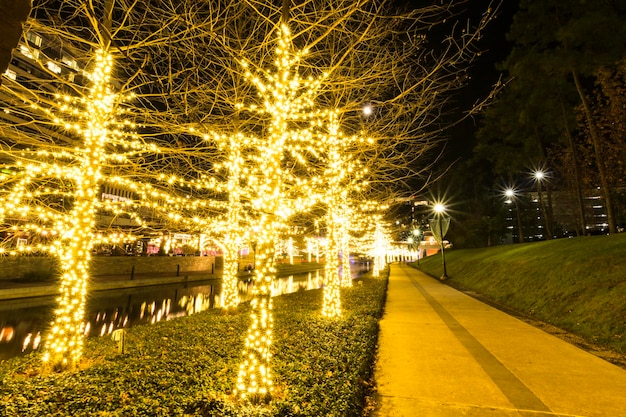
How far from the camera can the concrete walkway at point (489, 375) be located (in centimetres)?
420

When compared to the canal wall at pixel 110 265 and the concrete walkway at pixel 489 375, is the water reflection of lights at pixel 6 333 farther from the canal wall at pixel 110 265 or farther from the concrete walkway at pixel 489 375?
the concrete walkway at pixel 489 375

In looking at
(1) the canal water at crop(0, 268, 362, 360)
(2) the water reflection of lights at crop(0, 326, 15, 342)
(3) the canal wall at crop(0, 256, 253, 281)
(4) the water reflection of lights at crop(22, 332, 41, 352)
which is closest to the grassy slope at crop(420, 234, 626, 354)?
(1) the canal water at crop(0, 268, 362, 360)

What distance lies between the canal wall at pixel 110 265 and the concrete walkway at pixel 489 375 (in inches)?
506

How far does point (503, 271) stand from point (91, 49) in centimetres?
1940

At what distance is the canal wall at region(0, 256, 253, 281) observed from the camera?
2058cm

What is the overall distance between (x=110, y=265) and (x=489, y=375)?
1165 inches

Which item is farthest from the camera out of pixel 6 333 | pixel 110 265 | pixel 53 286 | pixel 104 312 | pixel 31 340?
pixel 110 265

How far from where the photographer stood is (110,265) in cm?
2731

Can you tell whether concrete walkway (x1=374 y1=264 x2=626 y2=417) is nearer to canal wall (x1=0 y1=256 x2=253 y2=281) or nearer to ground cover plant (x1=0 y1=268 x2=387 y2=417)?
ground cover plant (x1=0 y1=268 x2=387 y2=417)

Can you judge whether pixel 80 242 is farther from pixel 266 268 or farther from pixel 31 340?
pixel 31 340

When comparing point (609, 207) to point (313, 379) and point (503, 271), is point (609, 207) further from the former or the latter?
point (313, 379)

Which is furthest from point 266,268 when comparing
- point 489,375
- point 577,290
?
point 577,290

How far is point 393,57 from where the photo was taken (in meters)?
6.83

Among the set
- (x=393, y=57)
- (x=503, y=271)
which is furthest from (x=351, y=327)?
(x=503, y=271)
